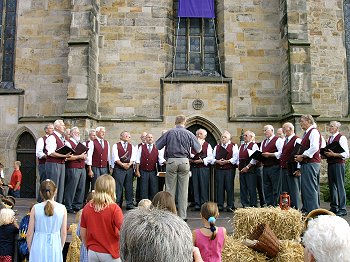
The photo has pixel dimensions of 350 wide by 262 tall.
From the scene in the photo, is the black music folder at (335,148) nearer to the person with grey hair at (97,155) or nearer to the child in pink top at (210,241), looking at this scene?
the child in pink top at (210,241)

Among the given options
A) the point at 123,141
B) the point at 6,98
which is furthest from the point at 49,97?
the point at 123,141

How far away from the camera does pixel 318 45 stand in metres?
15.6

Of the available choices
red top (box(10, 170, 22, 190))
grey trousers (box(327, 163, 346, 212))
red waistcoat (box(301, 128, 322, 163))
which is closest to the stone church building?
red top (box(10, 170, 22, 190))

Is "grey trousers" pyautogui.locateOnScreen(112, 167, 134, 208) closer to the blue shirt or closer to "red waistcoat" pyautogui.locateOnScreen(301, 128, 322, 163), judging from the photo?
the blue shirt

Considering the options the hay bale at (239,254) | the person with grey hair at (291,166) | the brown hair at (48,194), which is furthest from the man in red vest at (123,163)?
the hay bale at (239,254)

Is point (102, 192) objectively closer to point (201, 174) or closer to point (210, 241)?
point (210, 241)

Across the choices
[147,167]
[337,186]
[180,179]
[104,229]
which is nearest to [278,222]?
[180,179]

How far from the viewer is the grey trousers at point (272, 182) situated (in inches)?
393

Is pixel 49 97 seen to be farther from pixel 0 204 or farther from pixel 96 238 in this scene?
pixel 96 238

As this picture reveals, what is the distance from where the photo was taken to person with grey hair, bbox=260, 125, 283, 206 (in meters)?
9.82

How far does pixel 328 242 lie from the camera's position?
7.12ft

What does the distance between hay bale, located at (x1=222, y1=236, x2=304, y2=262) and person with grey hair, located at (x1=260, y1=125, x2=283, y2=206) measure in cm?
455

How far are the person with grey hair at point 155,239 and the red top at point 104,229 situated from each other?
2483 millimetres

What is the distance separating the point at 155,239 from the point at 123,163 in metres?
8.91
